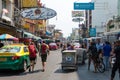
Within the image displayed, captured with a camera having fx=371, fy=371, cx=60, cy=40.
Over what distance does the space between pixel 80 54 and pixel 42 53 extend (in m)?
5.74

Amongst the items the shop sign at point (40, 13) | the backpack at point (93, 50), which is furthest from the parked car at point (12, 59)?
the shop sign at point (40, 13)

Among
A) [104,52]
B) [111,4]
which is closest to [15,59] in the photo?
[104,52]

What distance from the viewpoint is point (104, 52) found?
21.2 metres

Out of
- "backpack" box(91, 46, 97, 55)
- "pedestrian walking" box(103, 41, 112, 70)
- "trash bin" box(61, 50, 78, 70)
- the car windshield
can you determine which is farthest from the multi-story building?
the car windshield

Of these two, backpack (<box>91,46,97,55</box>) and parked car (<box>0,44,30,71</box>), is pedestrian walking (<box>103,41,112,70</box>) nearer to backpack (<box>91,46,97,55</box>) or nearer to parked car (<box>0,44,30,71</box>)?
backpack (<box>91,46,97,55</box>)

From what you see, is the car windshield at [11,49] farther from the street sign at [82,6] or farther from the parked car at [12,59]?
the street sign at [82,6]

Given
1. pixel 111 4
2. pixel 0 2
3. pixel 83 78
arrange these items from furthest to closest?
1. pixel 111 4
2. pixel 0 2
3. pixel 83 78

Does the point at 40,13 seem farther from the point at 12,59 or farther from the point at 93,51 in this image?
the point at 12,59

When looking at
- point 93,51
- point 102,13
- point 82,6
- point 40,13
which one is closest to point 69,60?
point 93,51

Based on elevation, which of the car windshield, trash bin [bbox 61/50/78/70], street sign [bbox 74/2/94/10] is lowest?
trash bin [bbox 61/50/78/70]

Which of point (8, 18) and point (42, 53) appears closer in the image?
point (42, 53)

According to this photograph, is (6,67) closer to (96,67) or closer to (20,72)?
(20,72)

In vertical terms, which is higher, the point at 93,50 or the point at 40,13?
the point at 40,13

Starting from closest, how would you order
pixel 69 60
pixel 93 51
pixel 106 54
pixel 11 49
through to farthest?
pixel 11 49 → pixel 93 51 → pixel 69 60 → pixel 106 54
